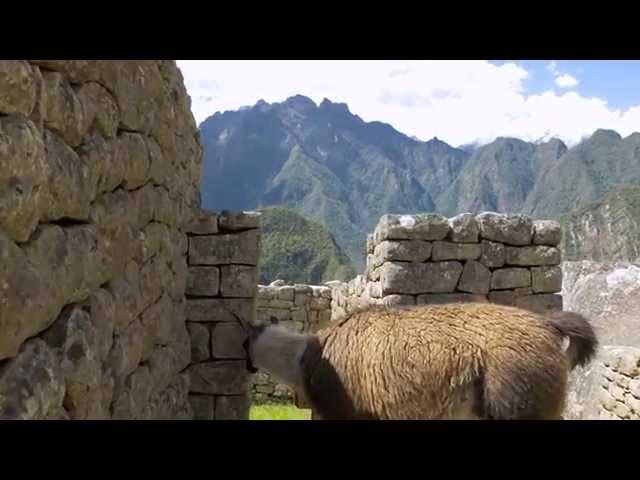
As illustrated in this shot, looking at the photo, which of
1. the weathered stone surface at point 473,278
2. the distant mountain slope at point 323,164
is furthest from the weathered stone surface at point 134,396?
the distant mountain slope at point 323,164

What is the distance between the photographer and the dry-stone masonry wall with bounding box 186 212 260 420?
18.5 ft

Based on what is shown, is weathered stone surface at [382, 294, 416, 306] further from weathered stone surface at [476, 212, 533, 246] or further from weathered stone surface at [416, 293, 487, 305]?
weathered stone surface at [476, 212, 533, 246]

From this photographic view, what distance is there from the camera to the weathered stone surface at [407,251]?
6.32m

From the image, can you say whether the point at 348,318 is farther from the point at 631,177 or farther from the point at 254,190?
the point at 254,190

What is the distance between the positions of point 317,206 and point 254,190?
13302mm

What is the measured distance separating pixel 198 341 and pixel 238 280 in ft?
2.19

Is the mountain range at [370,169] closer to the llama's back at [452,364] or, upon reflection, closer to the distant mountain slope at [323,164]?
the distant mountain slope at [323,164]

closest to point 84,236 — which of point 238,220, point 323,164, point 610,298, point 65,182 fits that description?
point 65,182

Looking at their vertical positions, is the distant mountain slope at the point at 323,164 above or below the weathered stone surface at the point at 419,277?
above

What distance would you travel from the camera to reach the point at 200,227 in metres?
5.74

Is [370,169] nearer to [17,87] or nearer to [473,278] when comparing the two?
[473,278]

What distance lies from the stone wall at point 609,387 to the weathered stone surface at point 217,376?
14.3ft

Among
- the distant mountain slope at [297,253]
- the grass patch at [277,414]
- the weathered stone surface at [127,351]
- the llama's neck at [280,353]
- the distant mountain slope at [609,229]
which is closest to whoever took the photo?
the weathered stone surface at [127,351]

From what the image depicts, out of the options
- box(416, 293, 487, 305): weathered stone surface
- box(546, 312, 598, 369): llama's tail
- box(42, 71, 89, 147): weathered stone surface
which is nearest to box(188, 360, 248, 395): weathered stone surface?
box(416, 293, 487, 305): weathered stone surface
